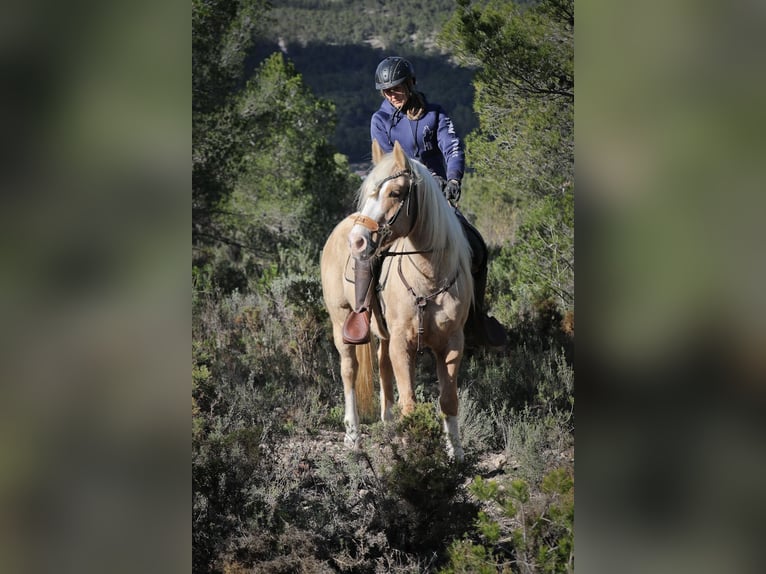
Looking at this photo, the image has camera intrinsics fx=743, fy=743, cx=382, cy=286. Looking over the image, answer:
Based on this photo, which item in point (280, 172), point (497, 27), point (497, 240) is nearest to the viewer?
point (497, 27)

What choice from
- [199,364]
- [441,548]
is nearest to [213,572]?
[441,548]

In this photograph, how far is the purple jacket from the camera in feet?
14.7

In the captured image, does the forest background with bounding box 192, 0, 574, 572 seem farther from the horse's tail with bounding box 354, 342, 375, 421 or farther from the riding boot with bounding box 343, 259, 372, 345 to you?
the riding boot with bounding box 343, 259, 372, 345

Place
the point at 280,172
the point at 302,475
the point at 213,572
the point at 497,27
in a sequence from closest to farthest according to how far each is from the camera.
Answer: the point at 213,572 → the point at 302,475 → the point at 497,27 → the point at 280,172

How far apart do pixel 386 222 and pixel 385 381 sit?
177 cm

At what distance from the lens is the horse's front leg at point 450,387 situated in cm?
433

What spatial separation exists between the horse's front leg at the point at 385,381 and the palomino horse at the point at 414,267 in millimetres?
425

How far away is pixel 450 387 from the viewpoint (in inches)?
172

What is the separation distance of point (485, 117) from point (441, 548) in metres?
4.31

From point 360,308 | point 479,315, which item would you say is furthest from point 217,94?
point 479,315

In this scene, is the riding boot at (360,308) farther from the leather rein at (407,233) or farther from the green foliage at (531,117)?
the green foliage at (531,117)
